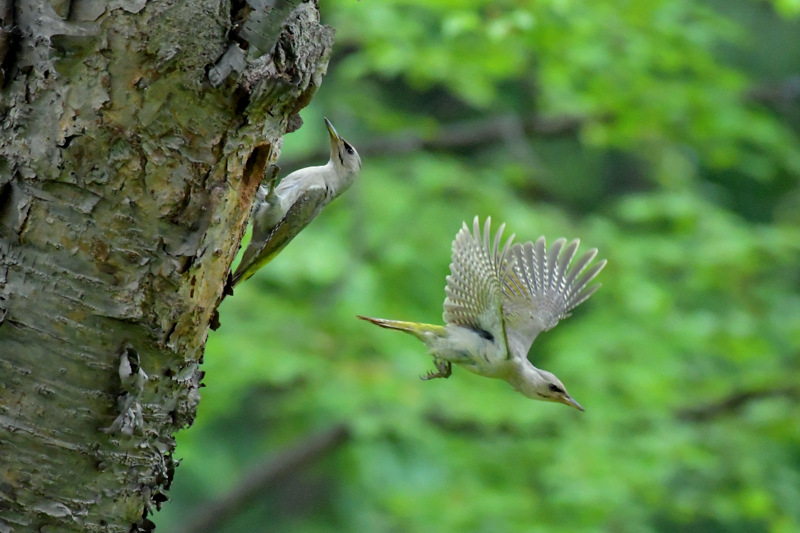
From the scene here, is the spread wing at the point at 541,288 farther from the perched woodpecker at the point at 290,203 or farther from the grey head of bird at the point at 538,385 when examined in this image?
the perched woodpecker at the point at 290,203

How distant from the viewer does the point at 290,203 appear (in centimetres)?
372

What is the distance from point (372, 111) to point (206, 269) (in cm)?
645

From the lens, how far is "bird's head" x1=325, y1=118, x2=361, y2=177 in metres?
4.11

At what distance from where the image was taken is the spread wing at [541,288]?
4371 millimetres

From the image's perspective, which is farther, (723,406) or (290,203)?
(723,406)

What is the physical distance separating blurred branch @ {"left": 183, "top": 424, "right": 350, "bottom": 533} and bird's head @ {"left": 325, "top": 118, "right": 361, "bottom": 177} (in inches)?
172

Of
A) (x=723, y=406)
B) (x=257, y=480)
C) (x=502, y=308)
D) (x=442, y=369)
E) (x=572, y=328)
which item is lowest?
(x=257, y=480)

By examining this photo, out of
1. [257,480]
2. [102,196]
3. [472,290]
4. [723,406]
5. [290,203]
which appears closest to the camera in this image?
[102,196]

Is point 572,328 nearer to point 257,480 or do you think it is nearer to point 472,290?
point 257,480

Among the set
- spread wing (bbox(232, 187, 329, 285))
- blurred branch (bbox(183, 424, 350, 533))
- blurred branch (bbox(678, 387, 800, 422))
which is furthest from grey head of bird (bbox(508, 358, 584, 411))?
blurred branch (bbox(183, 424, 350, 533))

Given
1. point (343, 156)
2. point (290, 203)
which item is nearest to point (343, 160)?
point (343, 156)

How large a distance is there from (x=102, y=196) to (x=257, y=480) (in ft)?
21.7

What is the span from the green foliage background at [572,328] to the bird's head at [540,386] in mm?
2680

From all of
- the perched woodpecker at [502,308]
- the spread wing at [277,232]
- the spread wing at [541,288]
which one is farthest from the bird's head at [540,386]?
the spread wing at [277,232]
